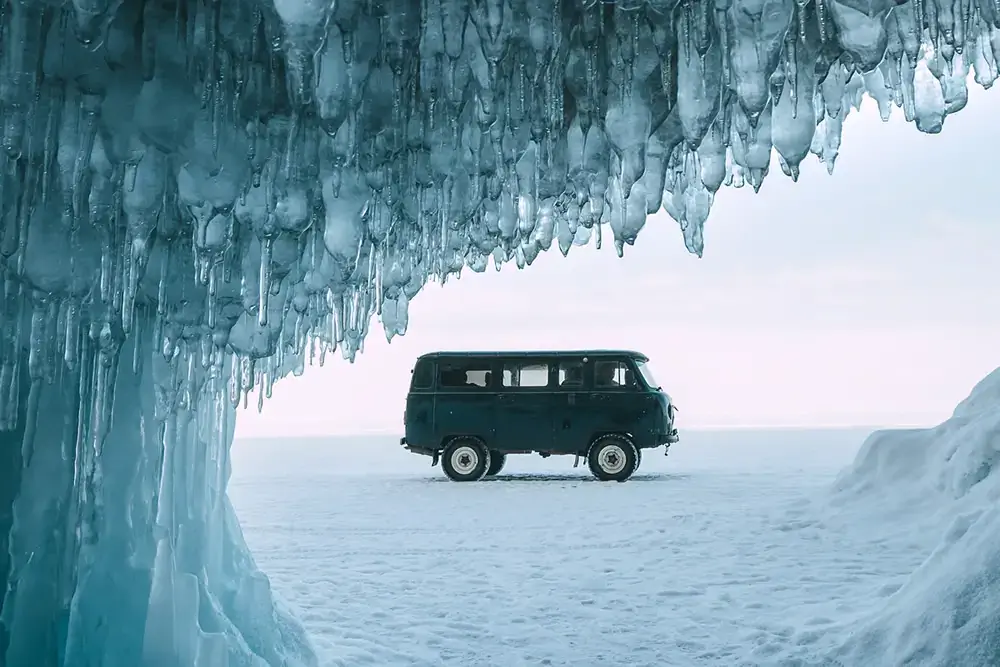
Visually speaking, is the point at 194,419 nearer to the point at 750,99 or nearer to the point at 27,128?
the point at 27,128

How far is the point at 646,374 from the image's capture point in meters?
14.5

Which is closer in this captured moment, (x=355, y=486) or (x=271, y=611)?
(x=271, y=611)

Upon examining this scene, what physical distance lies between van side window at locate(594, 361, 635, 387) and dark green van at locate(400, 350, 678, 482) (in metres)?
0.02

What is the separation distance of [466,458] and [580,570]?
262 inches

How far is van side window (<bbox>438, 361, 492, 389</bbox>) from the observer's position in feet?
48.2

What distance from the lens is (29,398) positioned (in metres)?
4.29

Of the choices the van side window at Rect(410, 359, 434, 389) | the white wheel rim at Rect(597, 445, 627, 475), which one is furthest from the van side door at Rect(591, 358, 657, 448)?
the van side window at Rect(410, 359, 434, 389)

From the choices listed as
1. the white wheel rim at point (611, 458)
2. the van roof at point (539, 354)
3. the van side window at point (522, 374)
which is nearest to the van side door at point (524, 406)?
the van side window at point (522, 374)

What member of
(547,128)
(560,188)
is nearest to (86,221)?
(547,128)

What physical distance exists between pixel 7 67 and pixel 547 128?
2241 mm

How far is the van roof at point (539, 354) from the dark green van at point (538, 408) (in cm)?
2

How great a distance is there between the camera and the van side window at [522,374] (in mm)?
14516

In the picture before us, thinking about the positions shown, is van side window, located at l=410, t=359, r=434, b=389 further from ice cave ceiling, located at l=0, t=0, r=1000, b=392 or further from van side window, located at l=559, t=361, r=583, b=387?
ice cave ceiling, located at l=0, t=0, r=1000, b=392

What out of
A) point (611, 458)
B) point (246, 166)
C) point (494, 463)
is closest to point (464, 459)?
point (494, 463)
